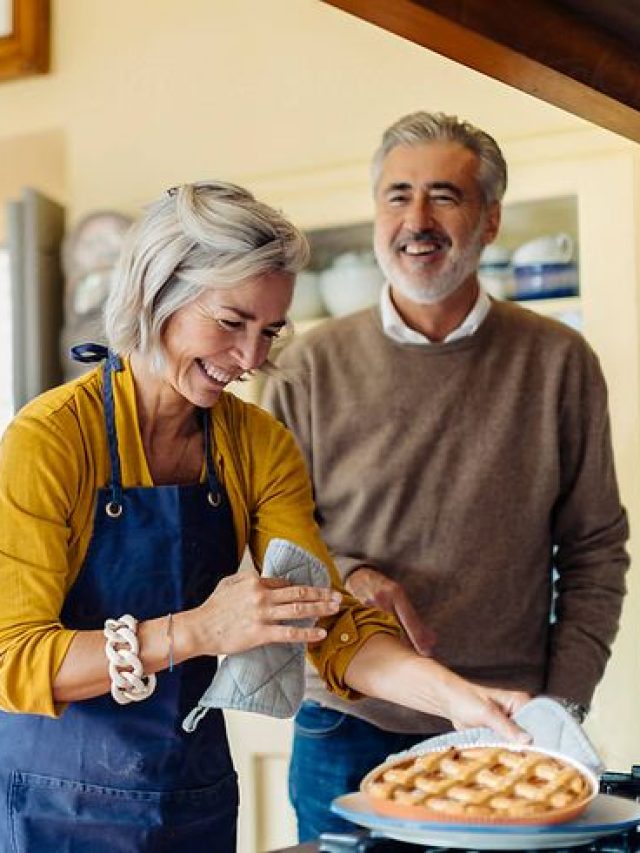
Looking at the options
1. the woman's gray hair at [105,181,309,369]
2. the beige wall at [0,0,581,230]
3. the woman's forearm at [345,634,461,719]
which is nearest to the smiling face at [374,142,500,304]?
the woman's gray hair at [105,181,309,369]

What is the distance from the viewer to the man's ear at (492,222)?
7.78 feet

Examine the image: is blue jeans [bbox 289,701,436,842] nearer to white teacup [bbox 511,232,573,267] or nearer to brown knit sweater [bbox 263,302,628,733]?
brown knit sweater [bbox 263,302,628,733]

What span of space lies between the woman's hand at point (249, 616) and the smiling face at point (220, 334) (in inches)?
9.5

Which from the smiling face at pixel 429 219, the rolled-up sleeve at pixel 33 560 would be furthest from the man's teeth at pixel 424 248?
the rolled-up sleeve at pixel 33 560

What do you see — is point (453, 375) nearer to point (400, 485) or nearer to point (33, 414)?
point (400, 485)

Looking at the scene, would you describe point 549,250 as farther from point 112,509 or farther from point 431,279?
point 112,509

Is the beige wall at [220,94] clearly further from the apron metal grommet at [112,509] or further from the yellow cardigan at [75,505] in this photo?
the apron metal grommet at [112,509]

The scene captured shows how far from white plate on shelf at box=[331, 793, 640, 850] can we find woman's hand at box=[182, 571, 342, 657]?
0.92 ft

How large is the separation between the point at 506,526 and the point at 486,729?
0.70 m

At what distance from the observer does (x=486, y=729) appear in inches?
61.4

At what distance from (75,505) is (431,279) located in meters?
0.82

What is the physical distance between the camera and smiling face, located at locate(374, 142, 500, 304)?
229 centimetres

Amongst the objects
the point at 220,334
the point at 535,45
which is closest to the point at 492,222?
the point at 220,334

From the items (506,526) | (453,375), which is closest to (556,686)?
(506,526)
